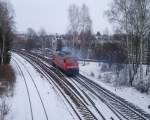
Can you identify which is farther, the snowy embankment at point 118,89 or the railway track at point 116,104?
the snowy embankment at point 118,89

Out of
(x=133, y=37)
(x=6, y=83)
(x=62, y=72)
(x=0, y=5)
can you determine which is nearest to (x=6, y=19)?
(x=0, y=5)

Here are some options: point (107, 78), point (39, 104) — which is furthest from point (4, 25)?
point (39, 104)

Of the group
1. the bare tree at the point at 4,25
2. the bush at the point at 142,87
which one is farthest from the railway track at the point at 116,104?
the bare tree at the point at 4,25

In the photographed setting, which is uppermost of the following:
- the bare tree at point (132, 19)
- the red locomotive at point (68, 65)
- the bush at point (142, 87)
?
the bare tree at point (132, 19)

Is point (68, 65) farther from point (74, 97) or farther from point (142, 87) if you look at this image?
point (74, 97)

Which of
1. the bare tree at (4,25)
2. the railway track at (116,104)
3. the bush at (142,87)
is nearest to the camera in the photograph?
the railway track at (116,104)

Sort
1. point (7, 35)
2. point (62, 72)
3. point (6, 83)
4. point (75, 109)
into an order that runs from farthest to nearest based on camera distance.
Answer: point (7, 35)
point (62, 72)
point (6, 83)
point (75, 109)

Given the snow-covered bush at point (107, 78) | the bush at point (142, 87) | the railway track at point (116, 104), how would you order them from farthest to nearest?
the snow-covered bush at point (107, 78), the bush at point (142, 87), the railway track at point (116, 104)

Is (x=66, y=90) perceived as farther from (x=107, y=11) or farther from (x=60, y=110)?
(x=107, y=11)

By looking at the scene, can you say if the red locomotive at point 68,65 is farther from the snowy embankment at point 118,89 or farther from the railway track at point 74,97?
the snowy embankment at point 118,89

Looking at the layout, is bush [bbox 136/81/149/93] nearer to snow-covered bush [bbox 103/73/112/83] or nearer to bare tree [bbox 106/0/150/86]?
bare tree [bbox 106/0/150/86]

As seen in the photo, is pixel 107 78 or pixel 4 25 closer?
pixel 107 78

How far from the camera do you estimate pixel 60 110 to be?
18.7 m

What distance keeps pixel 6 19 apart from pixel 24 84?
15599mm
